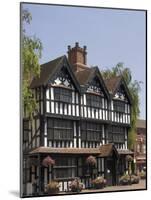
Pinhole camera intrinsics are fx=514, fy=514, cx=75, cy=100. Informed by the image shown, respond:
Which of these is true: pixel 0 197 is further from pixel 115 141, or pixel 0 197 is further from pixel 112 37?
pixel 112 37

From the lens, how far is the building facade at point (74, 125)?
208 inches

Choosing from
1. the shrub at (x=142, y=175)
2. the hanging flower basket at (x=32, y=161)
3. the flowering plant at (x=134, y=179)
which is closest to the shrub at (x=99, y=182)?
the flowering plant at (x=134, y=179)

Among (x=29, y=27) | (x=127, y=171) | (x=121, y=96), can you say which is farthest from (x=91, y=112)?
(x=29, y=27)

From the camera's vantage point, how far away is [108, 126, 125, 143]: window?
5696 mm

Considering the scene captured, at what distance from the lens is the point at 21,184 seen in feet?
17.0

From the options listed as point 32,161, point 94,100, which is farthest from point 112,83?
point 32,161

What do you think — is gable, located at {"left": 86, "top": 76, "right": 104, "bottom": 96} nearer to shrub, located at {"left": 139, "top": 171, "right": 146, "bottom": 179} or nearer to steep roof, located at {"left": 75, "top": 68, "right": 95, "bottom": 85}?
steep roof, located at {"left": 75, "top": 68, "right": 95, "bottom": 85}

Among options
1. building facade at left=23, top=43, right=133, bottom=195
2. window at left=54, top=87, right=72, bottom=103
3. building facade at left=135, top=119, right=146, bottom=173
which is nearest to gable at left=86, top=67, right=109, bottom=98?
building facade at left=23, top=43, right=133, bottom=195

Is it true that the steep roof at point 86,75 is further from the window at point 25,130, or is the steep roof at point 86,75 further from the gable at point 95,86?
the window at point 25,130

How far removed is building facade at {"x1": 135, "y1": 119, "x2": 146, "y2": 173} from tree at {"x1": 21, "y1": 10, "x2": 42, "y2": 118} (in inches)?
49.7

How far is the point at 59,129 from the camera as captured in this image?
5.44 m

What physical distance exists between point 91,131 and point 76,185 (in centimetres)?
61

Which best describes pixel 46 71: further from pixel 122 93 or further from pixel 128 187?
pixel 128 187

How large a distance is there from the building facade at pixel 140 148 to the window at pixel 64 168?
76cm
